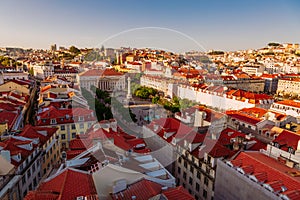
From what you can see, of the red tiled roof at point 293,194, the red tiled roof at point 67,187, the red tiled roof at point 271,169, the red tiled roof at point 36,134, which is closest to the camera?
the red tiled roof at point 67,187

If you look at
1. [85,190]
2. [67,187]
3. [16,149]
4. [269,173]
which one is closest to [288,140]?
[269,173]

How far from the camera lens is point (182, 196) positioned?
993 cm

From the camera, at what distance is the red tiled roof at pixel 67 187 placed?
9086 mm

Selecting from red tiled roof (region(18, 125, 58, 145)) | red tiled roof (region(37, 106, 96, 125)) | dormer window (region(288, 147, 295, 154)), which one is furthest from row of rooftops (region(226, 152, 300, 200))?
red tiled roof (region(37, 106, 96, 125))

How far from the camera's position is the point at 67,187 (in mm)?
9523

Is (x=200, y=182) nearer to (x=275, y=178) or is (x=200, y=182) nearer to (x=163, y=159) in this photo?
(x=163, y=159)

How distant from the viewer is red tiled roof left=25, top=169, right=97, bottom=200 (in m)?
9.09

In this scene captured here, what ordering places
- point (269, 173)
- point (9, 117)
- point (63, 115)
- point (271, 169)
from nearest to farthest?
point (269, 173)
point (271, 169)
point (9, 117)
point (63, 115)

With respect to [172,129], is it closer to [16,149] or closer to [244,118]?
[244,118]

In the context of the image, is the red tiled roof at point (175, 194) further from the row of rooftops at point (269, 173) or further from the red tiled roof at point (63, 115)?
the red tiled roof at point (63, 115)

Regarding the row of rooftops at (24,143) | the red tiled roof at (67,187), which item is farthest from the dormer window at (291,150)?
the row of rooftops at (24,143)

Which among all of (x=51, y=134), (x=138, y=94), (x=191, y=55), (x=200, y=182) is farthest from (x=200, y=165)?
(x=191, y=55)

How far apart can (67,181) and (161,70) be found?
68.6 metres

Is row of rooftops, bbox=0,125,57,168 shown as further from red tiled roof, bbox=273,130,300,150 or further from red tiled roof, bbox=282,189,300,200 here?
red tiled roof, bbox=273,130,300,150
